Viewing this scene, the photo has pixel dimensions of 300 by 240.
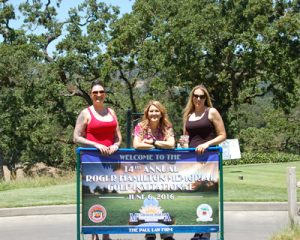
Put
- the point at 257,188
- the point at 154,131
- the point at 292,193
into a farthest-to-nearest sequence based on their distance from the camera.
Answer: the point at 257,188, the point at 292,193, the point at 154,131

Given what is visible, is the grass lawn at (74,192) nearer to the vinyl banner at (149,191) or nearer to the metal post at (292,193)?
the metal post at (292,193)

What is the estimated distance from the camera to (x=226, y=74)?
35.7 meters

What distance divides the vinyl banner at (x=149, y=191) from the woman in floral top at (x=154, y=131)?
88 millimetres

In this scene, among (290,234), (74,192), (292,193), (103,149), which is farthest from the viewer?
(74,192)

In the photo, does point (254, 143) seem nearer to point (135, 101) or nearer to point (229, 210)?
point (135, 101)

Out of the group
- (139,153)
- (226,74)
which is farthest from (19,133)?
(139,153)

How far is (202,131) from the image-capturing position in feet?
22.6

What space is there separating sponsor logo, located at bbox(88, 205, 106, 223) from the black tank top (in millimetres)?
1332

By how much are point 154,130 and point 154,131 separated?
0.05 ft

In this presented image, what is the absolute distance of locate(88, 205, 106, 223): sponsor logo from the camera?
21.5 ft

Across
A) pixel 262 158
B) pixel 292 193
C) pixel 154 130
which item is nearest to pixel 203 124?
pixel 154 130

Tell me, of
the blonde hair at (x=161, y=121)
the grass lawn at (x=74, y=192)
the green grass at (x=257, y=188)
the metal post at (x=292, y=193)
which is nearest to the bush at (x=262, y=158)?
the green grass at (x=257, y=188)

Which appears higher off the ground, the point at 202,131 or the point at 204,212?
the point at 202,131

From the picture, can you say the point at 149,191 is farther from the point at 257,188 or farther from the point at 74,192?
the point at 257,188
